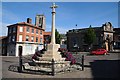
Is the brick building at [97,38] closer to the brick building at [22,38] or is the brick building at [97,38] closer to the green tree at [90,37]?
the green tree at [90,37]

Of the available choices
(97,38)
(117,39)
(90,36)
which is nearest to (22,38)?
(90,36)

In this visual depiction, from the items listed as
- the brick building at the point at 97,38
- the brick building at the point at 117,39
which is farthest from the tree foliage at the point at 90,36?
the brick building at the point at 117,39

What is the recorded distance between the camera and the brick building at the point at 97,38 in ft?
180

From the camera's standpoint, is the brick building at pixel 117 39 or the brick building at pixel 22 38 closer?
the brick building at pixel 22 38

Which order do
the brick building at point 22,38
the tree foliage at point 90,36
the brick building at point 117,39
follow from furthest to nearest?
the brick building at point 117,39, the tree foliage at point 90,36, the brick building at point 22,38

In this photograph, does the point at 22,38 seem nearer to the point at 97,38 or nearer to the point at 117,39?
the point at 97,38

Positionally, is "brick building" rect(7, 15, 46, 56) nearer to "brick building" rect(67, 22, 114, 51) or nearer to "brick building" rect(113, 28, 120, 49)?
"brick building" rect(67, 22, 114, 51)

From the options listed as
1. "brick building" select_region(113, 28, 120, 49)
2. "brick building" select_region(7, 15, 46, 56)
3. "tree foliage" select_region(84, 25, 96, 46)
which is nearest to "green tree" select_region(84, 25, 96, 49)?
"tree foliage" select_region(84, 25, 96, 46)

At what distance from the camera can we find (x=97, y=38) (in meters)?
57.2

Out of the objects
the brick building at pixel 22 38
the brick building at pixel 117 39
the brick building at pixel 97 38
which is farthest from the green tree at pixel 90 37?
the brick building at pixel 22 38

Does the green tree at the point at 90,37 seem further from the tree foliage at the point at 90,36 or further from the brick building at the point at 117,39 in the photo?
the brick building at the point at 117,39

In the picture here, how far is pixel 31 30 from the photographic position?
51281 millimetres

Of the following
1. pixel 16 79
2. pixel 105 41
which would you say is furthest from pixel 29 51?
pixel 16 79

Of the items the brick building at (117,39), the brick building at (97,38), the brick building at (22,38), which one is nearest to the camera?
the brick building at (22,38)
